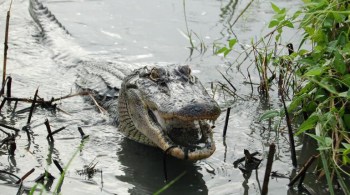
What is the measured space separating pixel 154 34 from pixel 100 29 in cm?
82

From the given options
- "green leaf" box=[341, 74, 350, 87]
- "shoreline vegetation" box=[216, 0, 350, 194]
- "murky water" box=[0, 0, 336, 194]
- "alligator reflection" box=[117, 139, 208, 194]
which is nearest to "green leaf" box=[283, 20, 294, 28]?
"shoreline vegetation" box=[216, 0, 350, 194]

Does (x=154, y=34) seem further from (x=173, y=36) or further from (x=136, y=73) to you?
(x=136, y=73)

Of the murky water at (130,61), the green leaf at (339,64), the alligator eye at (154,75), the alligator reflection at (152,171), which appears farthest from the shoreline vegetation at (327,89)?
the alligator eye at (154,75)

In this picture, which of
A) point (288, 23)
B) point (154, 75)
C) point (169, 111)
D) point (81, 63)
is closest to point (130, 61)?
point (81, 63)

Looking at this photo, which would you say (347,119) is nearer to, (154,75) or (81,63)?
(154,75)

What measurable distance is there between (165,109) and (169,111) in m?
0.10

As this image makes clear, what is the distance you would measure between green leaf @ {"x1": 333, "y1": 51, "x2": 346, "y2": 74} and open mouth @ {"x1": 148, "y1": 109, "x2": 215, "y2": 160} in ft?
3.30

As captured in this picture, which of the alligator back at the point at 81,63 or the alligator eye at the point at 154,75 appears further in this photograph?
the alligator back at the point at 81,63

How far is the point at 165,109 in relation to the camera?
16.0 ft

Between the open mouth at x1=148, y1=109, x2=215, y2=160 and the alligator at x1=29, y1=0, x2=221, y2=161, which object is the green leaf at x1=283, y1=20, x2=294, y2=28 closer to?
the alligator at x1=29, y1=0, x2=221, y2=161

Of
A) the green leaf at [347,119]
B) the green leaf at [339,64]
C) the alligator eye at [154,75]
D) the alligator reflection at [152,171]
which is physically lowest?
the alligator reflection at [152,171]

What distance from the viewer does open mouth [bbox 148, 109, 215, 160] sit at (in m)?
4.56

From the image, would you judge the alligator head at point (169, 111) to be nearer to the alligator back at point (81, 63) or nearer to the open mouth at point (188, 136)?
the open mouth at point (188, 136)

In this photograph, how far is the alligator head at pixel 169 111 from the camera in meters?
4.58
